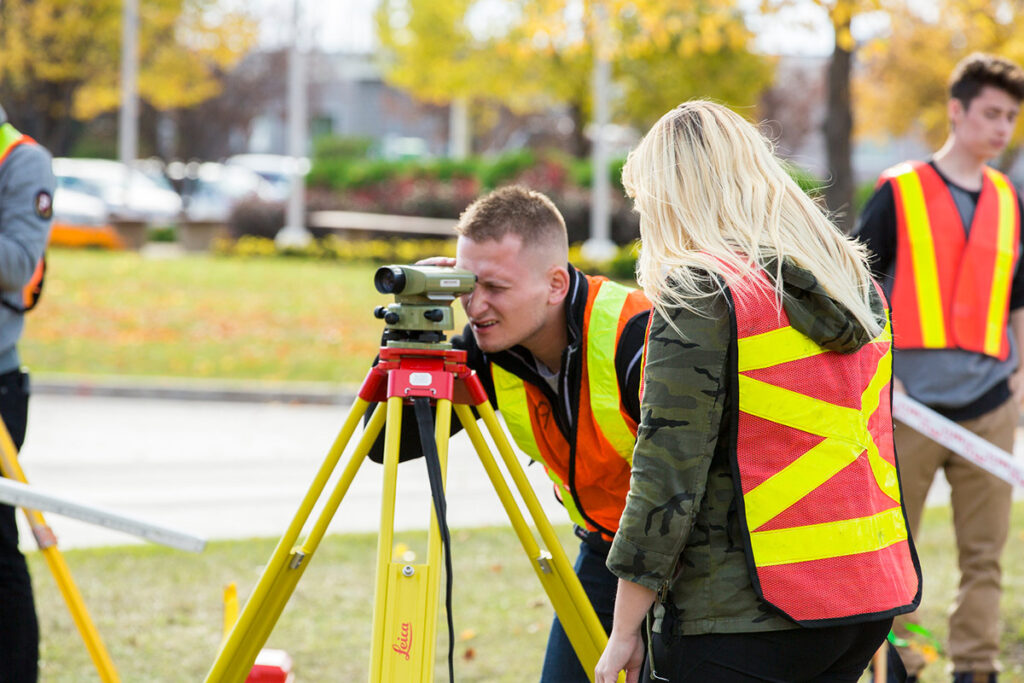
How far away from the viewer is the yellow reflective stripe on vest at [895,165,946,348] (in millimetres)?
4480

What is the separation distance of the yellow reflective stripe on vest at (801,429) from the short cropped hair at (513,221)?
Answer: 841 mm

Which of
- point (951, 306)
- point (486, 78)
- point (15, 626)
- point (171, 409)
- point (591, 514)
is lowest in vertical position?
point (171, 409)

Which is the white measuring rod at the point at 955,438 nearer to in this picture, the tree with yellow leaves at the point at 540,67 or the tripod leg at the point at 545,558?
the tripod leg at the point at 545,558

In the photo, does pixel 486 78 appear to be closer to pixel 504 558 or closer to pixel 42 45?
pixel 42 45

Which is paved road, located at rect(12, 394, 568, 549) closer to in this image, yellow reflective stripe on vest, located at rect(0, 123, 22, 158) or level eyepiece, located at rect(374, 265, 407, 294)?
yellow reflective stripe on vest, located at rect(0, 123, 22, 158)

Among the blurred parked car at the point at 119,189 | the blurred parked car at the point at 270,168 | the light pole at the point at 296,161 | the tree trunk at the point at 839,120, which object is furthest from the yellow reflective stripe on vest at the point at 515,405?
the blurred parked car at the point at 270,168

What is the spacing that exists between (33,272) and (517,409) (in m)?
1.67

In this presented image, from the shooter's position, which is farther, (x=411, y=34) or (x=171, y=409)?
(x=411, y=34)

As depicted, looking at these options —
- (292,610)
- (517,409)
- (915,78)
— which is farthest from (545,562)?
(915,78)

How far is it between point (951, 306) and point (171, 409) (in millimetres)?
8304

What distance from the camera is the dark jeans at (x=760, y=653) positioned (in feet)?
7.47

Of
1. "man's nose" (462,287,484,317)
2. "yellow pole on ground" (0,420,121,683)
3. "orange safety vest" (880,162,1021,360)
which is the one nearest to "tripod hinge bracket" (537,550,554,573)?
"man's nose" (462,287,484,317)

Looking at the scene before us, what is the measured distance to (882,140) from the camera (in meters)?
37.4

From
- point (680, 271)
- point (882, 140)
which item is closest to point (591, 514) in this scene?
point (680, 271)
